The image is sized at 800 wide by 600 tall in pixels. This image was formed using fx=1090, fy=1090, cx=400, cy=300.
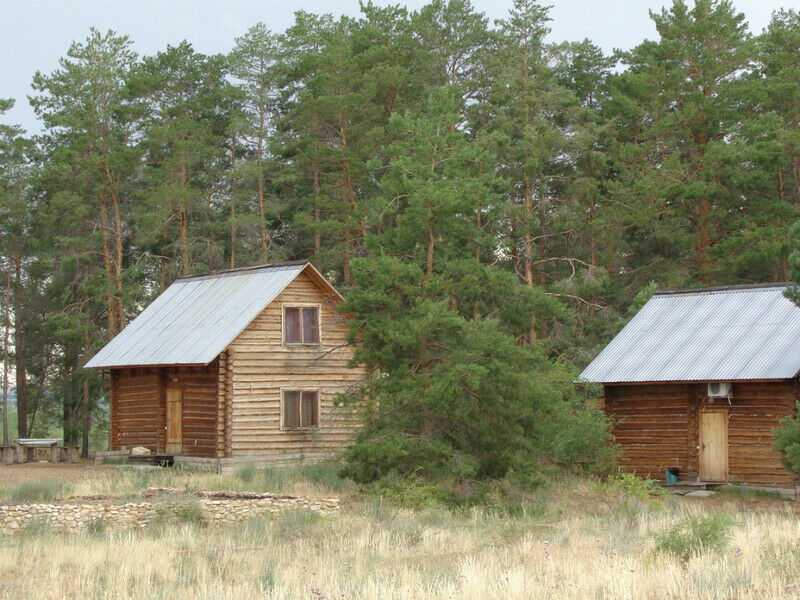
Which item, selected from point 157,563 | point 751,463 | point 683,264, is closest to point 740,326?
point 751,463

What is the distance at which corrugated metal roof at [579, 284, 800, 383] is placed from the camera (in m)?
26.9

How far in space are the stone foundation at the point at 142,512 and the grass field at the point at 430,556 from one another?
474 millimetres

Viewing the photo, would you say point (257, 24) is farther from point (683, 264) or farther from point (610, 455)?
point (610, 455)

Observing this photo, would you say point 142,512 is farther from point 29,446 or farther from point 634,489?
point 29,446

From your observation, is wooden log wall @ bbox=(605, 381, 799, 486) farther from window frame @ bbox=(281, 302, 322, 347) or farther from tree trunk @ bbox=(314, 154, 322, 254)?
tree trunk @ bbox=(314, 154, 322, 254)

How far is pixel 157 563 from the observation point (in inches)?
570

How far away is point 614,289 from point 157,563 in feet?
104

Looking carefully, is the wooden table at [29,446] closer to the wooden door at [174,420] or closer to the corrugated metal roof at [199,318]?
the corrugated metal roof at [199,318]

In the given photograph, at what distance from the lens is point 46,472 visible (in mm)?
34000

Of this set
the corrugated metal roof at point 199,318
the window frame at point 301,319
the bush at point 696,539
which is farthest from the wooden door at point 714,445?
the corrugated metal roof at point 199,318

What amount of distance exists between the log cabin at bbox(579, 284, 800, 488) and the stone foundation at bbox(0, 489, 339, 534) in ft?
35.5

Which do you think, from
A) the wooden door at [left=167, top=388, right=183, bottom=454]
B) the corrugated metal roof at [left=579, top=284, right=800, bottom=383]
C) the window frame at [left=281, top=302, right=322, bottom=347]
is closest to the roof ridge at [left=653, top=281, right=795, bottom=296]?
the corrugated metal roof at [left=579, top=284, right=800, bottom=383]

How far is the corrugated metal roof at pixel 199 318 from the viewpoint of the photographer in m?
32.2

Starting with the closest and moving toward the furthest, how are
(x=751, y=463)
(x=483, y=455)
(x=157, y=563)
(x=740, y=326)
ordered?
1. (x=157, y=563)
2. (x=483, y=455)
3. (x=751, y=463)
4. (x=740, y=326)
